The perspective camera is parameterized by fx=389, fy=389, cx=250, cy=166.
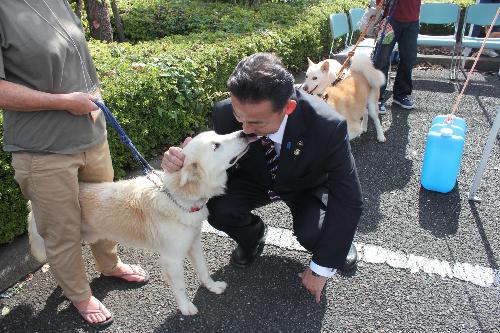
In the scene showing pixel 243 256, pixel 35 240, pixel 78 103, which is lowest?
pixel 243 256

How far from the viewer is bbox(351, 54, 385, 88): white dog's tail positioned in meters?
4.87

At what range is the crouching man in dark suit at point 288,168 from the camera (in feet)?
6.68

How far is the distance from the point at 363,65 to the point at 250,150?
2.94 meters

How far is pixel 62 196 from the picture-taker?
2291 millimetres

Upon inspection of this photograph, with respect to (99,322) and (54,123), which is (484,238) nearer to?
(99,322)

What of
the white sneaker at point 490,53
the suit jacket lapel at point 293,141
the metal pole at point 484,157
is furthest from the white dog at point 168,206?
the white sneaker at point 490,53

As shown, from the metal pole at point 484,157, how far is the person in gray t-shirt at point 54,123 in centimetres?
316

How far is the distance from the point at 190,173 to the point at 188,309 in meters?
0.99

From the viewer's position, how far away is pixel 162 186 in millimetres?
2486

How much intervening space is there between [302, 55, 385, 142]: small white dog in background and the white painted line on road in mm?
1814

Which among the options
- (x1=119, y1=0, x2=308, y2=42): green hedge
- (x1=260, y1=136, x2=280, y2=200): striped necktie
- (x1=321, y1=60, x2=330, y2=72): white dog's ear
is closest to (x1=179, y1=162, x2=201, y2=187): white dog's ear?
(x1=260, y1=136, x2=280, y2=200): striped necktie

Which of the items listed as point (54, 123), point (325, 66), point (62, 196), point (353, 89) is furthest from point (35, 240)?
point (325, 66)

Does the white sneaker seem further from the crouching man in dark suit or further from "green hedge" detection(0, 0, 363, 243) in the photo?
the crouching man in dark suit

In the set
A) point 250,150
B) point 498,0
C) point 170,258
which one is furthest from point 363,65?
point 498,0
